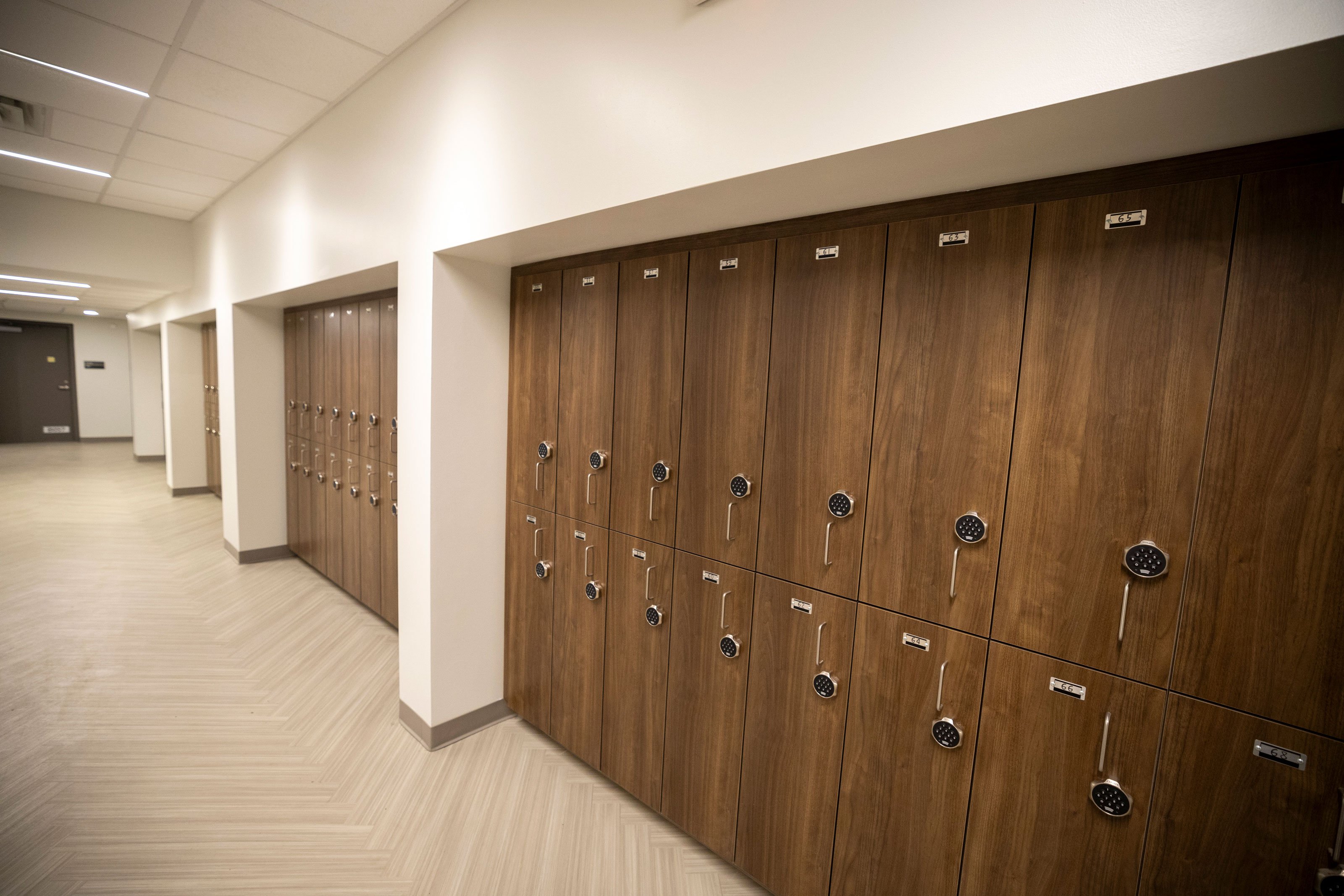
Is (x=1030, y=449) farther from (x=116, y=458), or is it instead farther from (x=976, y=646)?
(x=116, y=458)

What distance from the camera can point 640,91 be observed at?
70.7 inches

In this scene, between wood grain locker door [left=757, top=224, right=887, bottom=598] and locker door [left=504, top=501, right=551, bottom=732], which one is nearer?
wood grain locker door [left=757, top=224, right=887, bottom=598]

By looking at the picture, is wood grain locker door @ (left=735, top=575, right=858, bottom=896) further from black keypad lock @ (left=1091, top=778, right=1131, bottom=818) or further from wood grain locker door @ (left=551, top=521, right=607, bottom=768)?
wood grain locker door @ (left=551, top=521, right=607, bottom=768)

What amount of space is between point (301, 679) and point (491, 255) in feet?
9.44

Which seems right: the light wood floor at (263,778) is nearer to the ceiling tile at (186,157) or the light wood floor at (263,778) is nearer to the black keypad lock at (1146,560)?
the black keypad lock at (1146,560)

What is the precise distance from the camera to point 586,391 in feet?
8.36

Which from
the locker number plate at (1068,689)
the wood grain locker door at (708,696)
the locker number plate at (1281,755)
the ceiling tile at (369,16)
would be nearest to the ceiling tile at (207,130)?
the ceiling tile at (369,16)

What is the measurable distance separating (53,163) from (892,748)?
6.97 meters

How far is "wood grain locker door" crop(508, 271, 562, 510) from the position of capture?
2703mm

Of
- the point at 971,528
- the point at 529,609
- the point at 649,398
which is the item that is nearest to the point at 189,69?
the point at 649,398

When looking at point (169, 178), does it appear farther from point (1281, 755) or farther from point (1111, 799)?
point (1281, 755)

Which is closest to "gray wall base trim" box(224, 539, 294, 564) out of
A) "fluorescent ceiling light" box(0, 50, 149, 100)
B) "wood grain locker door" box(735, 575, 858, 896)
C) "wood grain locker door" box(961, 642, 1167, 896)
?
"fluorescent ceiling light" box(0, 50, 149, 100)

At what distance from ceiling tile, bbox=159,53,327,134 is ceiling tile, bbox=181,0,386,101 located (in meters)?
0.10

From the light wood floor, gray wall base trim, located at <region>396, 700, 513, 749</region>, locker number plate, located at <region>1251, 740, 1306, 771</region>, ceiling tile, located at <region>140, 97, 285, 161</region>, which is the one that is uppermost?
ceiling tile, located at <region>140, 97, 285, 161</region>
